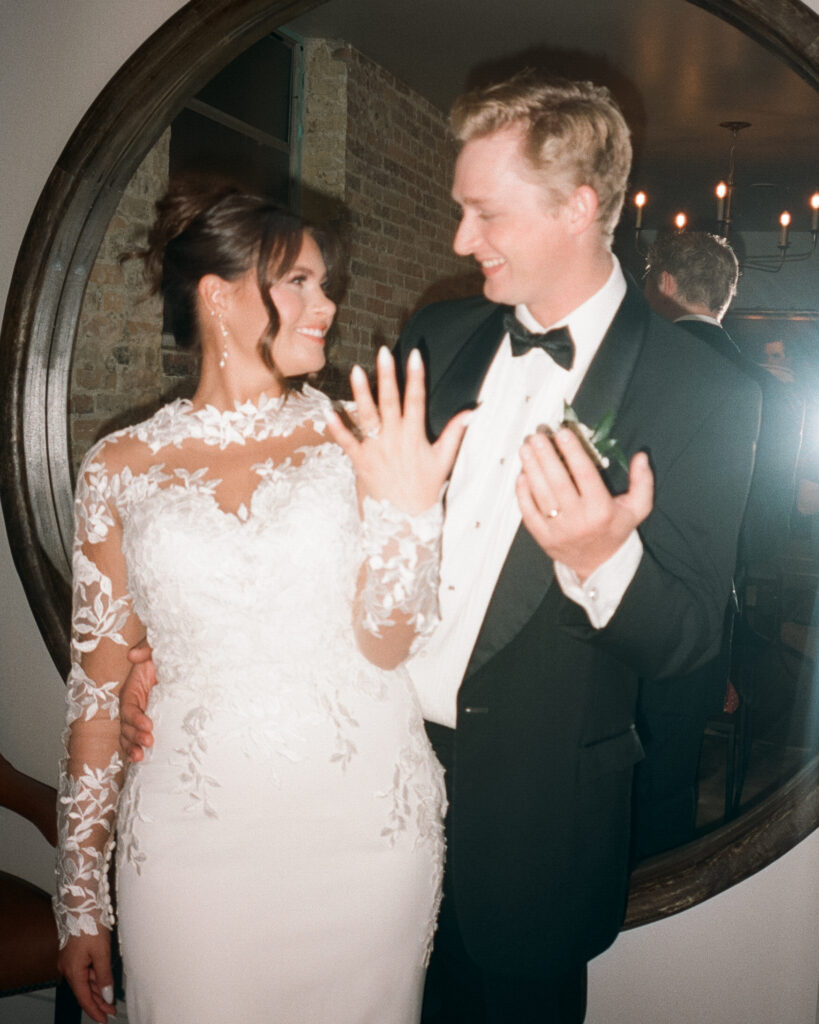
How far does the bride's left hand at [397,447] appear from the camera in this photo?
1092mm

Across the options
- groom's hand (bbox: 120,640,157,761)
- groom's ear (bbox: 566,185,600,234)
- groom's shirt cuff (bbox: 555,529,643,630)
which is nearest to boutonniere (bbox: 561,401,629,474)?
groom's shirt cuff (bbox: 555,529,643,630)

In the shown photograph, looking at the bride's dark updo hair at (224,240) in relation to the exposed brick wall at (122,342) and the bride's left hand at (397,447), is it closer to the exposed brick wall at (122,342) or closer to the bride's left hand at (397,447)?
the bride's left hand at (397,447)

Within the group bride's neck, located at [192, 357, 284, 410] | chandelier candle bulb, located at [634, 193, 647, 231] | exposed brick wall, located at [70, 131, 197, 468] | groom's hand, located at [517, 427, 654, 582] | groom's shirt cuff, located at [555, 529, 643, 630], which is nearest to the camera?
groom's hand, located at [517, 427, 654, 582]

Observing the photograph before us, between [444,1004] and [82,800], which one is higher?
[82,800]

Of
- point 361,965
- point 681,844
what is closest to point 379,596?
point 361,965

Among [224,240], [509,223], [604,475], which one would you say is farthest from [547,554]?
[224,240]

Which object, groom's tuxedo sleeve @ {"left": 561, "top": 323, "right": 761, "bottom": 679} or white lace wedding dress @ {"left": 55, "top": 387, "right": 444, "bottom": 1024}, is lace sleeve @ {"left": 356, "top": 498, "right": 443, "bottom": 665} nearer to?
white lace wedding dress @ {"left": 55, "top": 387, "right": 444, "bottom": 1024}

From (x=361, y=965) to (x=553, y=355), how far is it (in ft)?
3.03

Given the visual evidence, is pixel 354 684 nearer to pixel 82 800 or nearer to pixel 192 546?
pixel 192 546

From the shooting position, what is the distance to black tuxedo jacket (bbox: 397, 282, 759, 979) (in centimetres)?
127

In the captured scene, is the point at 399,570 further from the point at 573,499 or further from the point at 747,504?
the point at 747,504

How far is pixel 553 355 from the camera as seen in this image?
1.32 meters

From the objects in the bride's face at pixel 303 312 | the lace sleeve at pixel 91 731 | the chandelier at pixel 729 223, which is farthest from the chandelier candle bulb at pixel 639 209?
the lace sleeve at pixel 91 731

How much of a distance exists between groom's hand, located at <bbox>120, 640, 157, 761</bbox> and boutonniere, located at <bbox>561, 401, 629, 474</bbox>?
74 centimetres
